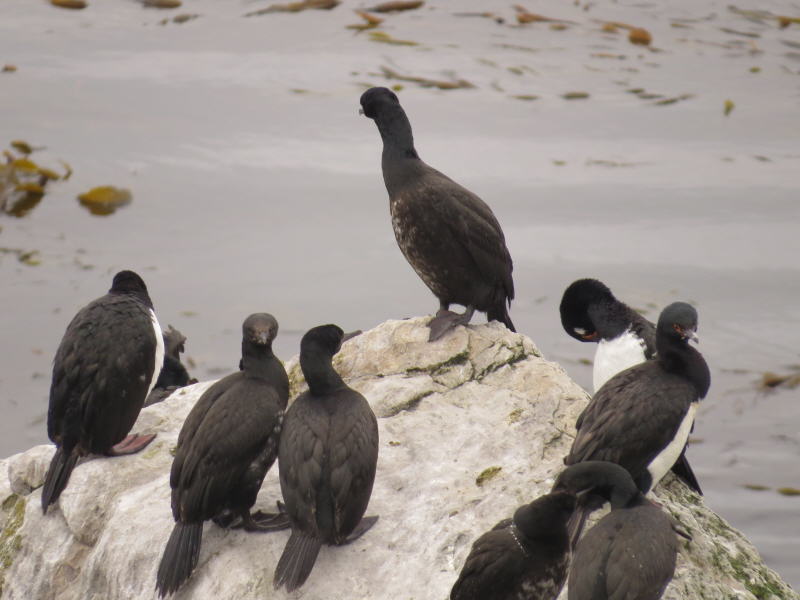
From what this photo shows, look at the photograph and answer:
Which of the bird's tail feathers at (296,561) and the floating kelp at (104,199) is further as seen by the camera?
the floating kelp at (104,199)

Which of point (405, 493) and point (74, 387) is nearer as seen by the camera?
point (405, 493)

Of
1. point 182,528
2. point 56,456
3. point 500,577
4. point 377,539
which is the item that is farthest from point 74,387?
point 500,577

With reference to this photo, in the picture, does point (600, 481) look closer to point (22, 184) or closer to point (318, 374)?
point (318, 374)

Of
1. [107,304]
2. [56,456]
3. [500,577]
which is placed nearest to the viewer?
[500,577]

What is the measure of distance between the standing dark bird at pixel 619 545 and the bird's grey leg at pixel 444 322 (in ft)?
6.52

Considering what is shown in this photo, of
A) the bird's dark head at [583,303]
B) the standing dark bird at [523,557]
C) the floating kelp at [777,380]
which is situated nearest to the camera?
the standing dark bird at [523,557]

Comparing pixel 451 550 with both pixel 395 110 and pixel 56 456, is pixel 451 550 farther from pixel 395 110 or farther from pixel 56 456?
pixel 395 110

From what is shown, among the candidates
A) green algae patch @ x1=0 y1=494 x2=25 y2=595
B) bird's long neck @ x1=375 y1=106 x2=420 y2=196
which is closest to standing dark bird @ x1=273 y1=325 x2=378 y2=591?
green algae patch @ x1=0 y1=494 x2=25 y2=595

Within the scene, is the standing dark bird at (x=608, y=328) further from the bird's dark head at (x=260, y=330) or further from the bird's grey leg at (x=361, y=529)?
the bird's grey leg at (x=361, y=529)

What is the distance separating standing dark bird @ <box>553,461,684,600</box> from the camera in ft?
19.4

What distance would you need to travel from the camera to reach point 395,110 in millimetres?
8828

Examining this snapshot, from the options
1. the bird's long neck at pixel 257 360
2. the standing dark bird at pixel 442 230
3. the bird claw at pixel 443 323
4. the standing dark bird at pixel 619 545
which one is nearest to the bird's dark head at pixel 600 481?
the standing dark bird at pixel 619 545

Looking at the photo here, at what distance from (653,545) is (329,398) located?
65.5 inches

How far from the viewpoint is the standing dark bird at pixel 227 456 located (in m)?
6.54
